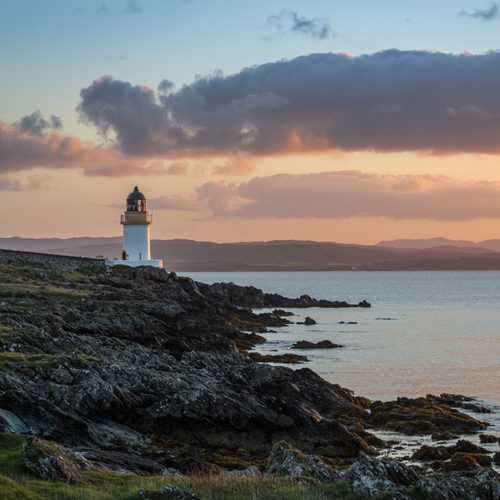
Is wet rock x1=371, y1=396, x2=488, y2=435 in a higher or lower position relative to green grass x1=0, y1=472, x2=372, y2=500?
lower

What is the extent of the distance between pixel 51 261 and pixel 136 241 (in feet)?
45.6

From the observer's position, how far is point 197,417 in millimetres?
23547

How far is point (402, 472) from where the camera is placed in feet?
49.7

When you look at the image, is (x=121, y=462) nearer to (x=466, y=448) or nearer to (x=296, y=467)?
(x=296, y=467)

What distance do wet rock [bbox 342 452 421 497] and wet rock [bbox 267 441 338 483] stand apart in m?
1.72

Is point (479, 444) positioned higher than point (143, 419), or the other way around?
point (143, 419)

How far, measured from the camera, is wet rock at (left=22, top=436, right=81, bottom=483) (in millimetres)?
14789

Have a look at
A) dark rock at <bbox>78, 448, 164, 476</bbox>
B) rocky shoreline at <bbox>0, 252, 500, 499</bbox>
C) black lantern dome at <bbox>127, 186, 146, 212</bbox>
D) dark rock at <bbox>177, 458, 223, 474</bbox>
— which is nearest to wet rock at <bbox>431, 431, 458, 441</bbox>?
rocky shoreline at <bbox>0, 252, 500, 499</bbox>

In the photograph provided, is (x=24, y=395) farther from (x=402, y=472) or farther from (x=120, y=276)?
(x=120, y=276)

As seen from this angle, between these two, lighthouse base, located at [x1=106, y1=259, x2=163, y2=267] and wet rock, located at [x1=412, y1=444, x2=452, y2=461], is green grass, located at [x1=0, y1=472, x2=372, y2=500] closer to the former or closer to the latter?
wet rock, located at [x1=412, y1=444, x2=452, y2=461]

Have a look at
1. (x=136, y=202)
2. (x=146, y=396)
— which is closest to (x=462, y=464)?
(x=146, y=396)

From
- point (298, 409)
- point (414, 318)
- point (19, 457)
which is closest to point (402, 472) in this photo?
point (19, 457)

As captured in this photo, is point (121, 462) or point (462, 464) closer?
point (121, 462)

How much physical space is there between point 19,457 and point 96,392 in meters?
7.51
